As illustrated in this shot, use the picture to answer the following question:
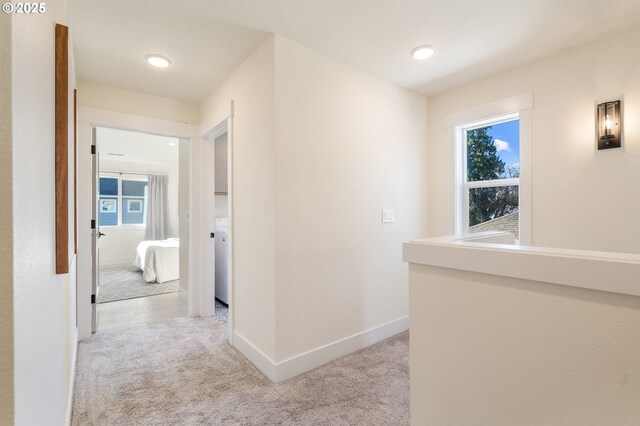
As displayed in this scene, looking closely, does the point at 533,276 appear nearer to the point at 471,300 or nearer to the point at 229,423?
the point at 471,300

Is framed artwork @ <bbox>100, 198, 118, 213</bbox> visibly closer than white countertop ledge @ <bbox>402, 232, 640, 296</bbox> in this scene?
No

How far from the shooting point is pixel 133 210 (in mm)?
7445

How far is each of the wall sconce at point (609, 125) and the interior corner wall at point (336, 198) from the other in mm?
1491

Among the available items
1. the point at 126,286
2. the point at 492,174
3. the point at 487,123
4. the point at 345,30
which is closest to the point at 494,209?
the point at 492,174

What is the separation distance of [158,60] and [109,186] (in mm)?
5889

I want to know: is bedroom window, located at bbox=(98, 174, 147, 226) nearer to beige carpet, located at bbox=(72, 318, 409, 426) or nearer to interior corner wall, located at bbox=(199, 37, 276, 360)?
beige carpet, located at bbox=(72, 318, 409, 426)

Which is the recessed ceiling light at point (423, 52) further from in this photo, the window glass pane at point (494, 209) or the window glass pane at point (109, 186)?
the window glass pane at point (109, 186)

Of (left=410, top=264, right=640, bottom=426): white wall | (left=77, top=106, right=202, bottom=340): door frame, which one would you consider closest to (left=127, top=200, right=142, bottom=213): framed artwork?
(left=77, top=106, right=202, bottom=340): door frame

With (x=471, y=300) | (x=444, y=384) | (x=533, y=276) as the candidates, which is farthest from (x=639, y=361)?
(x=444, y=384)

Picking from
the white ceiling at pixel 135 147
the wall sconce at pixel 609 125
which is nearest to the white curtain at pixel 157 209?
the white ceiling at pixel 135 147

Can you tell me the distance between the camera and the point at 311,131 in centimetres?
235

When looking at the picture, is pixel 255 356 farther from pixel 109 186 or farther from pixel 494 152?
pixel 109 186

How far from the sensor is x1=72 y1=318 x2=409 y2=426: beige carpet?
178cm

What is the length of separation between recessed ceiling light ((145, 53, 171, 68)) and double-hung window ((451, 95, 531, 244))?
110 inches
